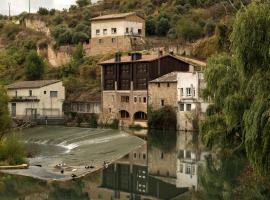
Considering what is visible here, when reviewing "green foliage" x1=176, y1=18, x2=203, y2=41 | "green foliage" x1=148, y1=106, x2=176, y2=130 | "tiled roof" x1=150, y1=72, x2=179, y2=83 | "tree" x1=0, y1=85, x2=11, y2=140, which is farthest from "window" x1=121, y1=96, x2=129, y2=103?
"tree" x1=0, y1=85, x2=11, y2=140

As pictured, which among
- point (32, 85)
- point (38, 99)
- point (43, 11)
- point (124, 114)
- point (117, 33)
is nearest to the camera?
point (124, 114)

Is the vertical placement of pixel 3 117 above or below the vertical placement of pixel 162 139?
above

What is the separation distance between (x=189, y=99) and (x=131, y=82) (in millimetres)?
11502

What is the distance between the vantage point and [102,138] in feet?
187

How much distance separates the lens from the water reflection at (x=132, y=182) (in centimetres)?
3105

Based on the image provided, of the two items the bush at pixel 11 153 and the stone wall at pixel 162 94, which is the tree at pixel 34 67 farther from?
the bush at pixel 11 153

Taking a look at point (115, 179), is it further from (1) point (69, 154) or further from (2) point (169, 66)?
(2) point (169, 66)

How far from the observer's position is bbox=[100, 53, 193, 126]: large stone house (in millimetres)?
70812

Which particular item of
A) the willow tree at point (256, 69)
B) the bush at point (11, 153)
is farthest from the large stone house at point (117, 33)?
the willow tree at point (256, 69)

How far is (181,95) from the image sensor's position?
6512 cm

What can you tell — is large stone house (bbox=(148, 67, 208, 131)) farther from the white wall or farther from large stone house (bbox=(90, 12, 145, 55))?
the white wall

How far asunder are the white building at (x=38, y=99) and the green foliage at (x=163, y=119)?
52.9 feet

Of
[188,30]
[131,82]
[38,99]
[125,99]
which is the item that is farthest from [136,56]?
[188,30]

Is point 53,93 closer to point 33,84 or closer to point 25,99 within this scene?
point 33,84
